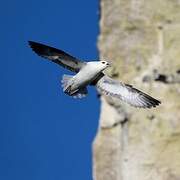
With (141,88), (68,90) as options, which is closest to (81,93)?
(68,90)

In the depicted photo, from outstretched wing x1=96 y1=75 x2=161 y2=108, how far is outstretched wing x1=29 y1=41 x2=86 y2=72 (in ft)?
1.24

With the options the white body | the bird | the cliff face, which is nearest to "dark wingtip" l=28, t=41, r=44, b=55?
the bird

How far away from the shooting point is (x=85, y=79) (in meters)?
12.9

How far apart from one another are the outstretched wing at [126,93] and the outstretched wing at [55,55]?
38 centimetres

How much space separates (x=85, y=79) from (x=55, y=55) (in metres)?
0.62

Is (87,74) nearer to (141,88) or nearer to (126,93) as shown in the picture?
(126,93)

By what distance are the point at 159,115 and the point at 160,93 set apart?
0.35 metres

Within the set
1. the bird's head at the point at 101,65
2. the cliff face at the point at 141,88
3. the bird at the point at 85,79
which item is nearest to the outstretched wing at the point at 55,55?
the bird at the point at 85,79

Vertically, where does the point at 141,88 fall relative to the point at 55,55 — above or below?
above

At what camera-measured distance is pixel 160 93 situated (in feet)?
64.3

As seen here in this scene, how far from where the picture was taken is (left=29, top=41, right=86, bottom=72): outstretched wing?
13.4 meters

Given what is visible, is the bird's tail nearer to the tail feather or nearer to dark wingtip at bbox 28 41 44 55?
the tail feather

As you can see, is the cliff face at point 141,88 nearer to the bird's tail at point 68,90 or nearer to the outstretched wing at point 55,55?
the outstretched wing at point 55,55

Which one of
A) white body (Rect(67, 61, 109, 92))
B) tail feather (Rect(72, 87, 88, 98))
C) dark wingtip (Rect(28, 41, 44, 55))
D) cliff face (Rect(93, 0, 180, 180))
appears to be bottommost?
tail feather (Rect(72, 87, 88, 98))
